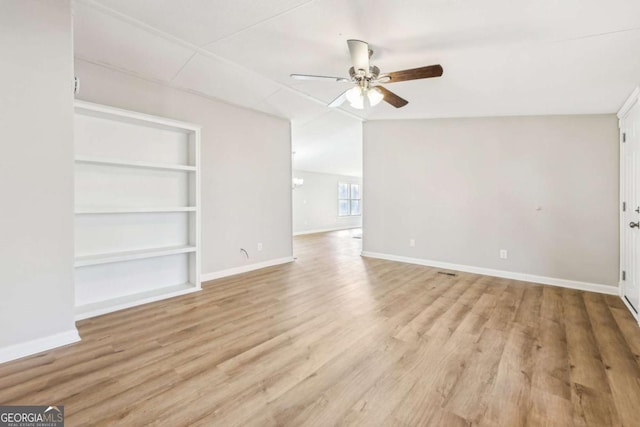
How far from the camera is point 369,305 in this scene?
3068 millimetres

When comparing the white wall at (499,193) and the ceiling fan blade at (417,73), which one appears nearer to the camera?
the ceiling fan blade at (417,73)

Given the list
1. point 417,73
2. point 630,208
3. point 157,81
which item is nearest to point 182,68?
point 157,81

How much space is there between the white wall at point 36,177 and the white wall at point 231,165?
88 cm

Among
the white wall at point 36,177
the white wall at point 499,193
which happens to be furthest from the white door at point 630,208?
the white wall at point 36,177

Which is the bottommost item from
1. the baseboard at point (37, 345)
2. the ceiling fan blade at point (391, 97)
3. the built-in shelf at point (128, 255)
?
the baseboard at point (37, 345)

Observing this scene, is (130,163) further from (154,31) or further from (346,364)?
(346,364)

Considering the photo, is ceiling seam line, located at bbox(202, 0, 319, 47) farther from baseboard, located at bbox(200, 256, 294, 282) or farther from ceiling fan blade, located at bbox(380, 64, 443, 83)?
baseboard, located at bbox(200, 256, 294, 282)

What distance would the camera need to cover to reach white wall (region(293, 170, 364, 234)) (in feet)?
30.5

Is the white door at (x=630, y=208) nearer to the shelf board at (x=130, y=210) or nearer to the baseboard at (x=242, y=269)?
the baseboard at (x=242, y=269)

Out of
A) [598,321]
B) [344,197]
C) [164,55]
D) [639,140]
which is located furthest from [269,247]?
[344,197]

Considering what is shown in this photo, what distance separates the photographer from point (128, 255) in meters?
2.99

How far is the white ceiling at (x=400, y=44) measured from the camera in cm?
203

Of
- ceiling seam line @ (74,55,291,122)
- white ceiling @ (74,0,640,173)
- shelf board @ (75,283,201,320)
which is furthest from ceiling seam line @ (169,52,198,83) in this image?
shelf board @ (75,283,201,320)

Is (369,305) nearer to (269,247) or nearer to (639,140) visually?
(269,247)
